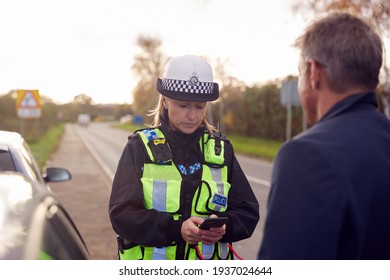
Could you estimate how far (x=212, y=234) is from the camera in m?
2.18

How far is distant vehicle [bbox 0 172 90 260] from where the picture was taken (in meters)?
1.39

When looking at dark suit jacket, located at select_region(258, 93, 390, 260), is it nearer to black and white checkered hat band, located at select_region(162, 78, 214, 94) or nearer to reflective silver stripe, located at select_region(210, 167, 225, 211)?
reflective silver stripe, located at select_region(210, 167, 225, 211)

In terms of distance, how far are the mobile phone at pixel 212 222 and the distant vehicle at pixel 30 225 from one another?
1.55 ft

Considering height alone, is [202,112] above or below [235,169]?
above

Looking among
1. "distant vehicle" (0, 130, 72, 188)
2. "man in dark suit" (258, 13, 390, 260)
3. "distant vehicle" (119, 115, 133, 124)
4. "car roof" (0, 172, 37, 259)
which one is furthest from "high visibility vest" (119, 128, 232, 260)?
"distant vehicle" (119, 115, 133, 124)

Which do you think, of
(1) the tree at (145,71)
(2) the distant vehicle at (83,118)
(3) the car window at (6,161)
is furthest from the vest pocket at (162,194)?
(2) the distant vehicle at (83,118)

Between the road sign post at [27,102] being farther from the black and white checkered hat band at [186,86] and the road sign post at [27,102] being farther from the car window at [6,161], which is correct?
the black and white checkered hat band at [186,86]

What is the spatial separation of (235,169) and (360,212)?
3.71ft

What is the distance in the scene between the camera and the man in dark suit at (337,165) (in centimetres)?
129

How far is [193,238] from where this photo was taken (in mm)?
2160

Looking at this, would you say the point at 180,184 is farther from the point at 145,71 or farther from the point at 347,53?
the point at 145,71

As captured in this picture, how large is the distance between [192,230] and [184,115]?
0.51 meters
